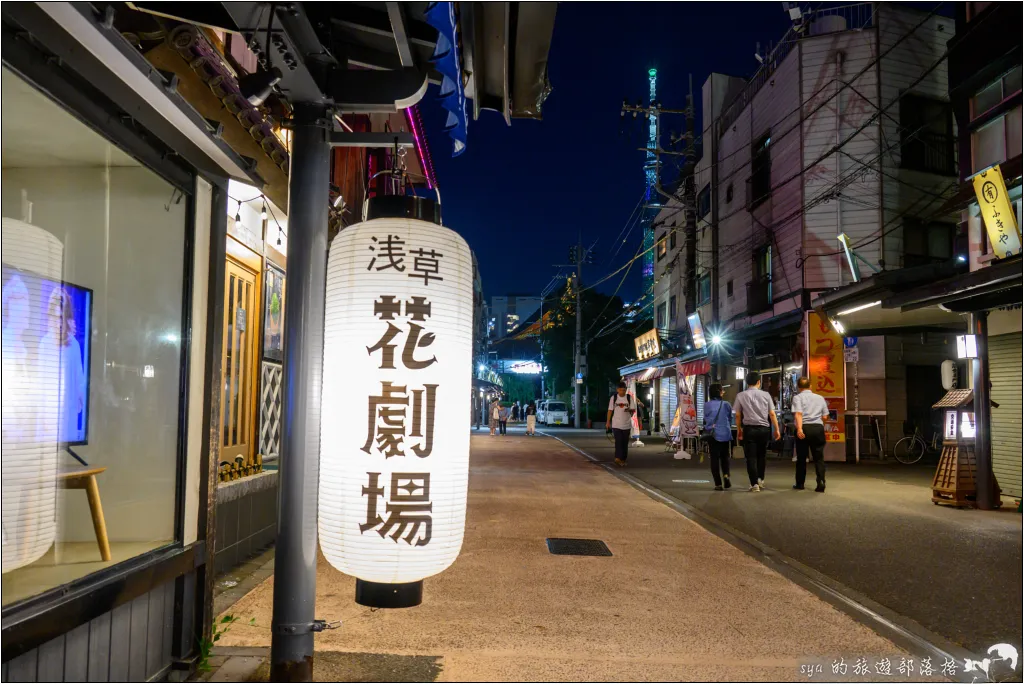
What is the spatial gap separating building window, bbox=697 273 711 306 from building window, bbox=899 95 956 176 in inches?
388

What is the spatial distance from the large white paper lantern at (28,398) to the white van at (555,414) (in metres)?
47.3

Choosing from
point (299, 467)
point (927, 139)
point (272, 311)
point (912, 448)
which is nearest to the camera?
point (299, 467)

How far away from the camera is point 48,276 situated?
4078 mm

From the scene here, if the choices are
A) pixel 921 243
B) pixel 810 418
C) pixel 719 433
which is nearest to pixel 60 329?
pixel 719 433

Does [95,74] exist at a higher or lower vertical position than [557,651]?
higher

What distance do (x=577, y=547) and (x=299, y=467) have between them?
16.8 feet

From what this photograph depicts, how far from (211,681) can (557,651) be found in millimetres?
2082

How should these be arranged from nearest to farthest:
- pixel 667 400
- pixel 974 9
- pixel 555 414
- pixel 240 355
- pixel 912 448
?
1. pixel 240 355
2. pixel 974 9
3. pixel 912 448
4. pixel 667 400
5. pixel 555 414

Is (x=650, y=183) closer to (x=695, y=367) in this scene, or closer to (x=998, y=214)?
(x=695, y=367)

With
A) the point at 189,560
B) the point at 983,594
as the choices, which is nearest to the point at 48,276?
the point at 189,560

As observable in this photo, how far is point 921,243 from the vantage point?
21328 mm

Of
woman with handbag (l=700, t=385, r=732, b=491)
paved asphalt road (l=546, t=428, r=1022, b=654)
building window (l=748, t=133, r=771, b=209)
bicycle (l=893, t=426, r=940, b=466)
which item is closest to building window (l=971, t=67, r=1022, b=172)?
paved asphalt road (l=546, t=428, r=1022, b=654)

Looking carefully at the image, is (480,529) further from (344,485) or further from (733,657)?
(344,485)

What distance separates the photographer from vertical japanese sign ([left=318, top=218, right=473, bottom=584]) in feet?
11.2
